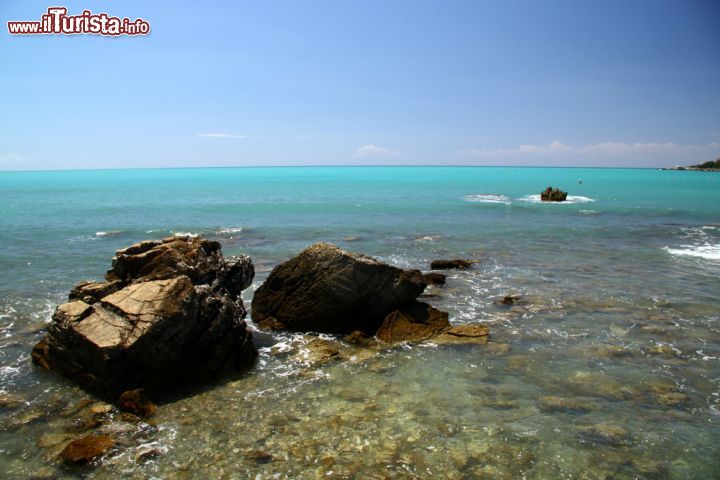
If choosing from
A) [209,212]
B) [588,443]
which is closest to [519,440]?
[588,443]

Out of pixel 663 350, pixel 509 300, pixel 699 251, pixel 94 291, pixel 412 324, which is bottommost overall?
pixel 663 350

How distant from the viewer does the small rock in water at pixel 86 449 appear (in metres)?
8.66

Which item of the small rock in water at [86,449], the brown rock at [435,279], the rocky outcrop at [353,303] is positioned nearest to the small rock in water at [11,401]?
the small rock in water at [86,449]

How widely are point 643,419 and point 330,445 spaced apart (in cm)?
724

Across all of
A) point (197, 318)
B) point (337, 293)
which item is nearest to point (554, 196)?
point (337, 293)

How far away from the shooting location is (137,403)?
10469 mm

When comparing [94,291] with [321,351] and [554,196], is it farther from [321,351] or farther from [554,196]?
[554,196]

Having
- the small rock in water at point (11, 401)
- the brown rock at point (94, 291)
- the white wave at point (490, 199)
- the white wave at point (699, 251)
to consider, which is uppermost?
the white wave at point (490, 199)

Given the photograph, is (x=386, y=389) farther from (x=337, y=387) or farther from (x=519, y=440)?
(x=519, y=440)

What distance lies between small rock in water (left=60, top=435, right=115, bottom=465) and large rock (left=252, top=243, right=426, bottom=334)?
25.1 feet

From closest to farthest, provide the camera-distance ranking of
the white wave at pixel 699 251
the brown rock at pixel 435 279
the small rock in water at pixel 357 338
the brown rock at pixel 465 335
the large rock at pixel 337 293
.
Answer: the brown rock at pixel 465 335 → the small rock in water at pixel 357 338 → the large rock at pixel 337 293 → the brown rock at pixel 435 279 → the white wave at pixel 699 251

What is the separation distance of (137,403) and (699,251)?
117 feet

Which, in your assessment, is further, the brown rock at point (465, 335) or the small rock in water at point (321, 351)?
the brown rock at point (465, 335)

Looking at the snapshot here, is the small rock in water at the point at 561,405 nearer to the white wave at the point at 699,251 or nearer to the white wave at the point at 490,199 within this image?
the white wave at the point at 699,251
